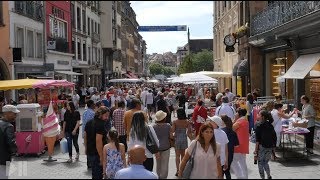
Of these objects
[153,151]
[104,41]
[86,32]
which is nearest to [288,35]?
[153,151]

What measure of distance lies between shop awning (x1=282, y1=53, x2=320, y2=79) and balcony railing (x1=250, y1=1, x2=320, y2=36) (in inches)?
56.1

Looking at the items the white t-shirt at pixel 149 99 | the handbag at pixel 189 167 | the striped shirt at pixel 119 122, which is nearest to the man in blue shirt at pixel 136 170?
the handbag at pixel 189 167

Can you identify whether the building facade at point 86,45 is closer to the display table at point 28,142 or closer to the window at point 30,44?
the window at point 30,44

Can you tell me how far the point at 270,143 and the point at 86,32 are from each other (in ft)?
95.5

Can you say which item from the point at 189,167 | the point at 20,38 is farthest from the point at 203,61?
the point at 189,167

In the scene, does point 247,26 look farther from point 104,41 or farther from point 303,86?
point 104,41

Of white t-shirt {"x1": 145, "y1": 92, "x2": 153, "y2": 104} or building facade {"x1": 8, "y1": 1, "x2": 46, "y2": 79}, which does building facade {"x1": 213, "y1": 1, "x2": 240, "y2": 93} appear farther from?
building facade {"x1": 8, "y1": 1, "x2": 46, "y2": 79}

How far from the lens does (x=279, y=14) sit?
19875 mm

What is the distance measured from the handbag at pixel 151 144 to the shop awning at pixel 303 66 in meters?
8.40

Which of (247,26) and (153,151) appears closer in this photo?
(153,151)

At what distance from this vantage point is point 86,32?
122 feet

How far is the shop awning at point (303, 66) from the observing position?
15866mm

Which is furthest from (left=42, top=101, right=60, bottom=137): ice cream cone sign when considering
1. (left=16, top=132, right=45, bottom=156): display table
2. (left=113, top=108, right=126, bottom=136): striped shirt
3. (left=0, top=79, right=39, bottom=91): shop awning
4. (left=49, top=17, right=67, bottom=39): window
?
(left=49, top=17, right=67, bottom=39): window

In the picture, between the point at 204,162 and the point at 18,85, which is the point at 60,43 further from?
the point at 204,162
